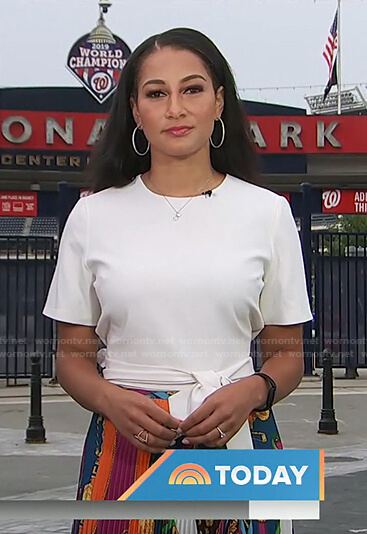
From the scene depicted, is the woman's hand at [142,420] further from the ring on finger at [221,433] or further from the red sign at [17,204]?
the red sign at [17,204]

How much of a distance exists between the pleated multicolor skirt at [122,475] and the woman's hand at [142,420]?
0.05 meters

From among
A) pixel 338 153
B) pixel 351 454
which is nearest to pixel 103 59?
pixel 338 153

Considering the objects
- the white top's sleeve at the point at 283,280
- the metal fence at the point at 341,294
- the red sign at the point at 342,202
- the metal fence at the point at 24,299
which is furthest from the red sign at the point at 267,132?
the metal fence at the point at 341,294

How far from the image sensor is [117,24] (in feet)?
12.0

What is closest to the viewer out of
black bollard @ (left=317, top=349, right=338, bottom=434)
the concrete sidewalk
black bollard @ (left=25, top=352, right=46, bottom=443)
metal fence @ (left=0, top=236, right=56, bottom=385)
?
black bollard @ (left=25, top=352, right=46, bottom=443)

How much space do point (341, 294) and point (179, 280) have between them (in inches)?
410

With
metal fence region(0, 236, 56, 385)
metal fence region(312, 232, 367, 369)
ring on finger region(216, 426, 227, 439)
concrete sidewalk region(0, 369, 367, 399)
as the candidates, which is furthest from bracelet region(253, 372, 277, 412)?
metal fence region(312, 232, 367, 369)

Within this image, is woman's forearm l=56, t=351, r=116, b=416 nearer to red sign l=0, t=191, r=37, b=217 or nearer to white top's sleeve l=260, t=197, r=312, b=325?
white top's sleeve l=260, t=197, r=312, b=325

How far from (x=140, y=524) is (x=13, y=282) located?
378 inches

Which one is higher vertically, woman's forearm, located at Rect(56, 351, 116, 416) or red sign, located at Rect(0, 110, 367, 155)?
red sign, located at Rect(0, 110, 367, 155)

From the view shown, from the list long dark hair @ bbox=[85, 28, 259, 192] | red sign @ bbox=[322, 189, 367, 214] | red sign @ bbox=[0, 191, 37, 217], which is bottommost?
long dark hair @ bbox=[85, 28, 259, 192]

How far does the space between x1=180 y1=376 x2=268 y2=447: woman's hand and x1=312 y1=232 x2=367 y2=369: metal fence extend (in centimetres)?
1006

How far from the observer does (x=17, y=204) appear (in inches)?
311

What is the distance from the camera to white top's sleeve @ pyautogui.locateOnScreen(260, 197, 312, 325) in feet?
6.16
